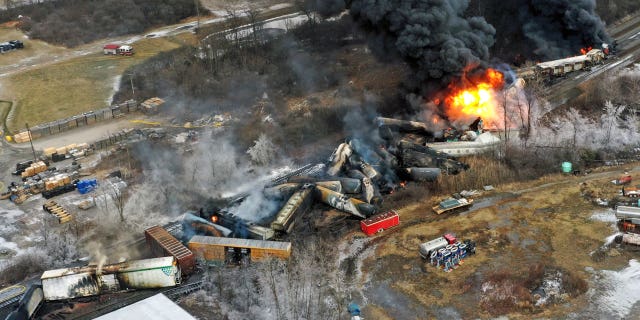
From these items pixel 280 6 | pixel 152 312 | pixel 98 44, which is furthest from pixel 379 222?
pixel 280 6

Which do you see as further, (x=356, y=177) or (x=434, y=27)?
(x=434, y=27)

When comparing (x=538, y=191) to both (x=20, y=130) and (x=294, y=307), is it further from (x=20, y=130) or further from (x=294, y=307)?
(x=20, y=130)

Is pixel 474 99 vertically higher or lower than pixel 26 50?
lower

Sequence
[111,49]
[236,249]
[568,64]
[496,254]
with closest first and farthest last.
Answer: [236,249] → [496,254] → [568,64] → [111,49]

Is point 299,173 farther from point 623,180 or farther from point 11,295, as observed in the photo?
point 623,180

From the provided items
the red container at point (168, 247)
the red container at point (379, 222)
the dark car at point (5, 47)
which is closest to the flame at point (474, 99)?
the red container at point (379, 222)

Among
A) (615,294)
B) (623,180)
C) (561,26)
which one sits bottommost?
(615,294)

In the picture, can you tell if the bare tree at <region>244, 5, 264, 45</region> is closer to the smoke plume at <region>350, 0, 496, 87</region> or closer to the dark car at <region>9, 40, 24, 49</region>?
the smoke plume at <region>350, 0, 496, 87</region>

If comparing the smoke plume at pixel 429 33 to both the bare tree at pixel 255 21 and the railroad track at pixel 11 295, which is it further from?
the railroad track at pixel 11 295
